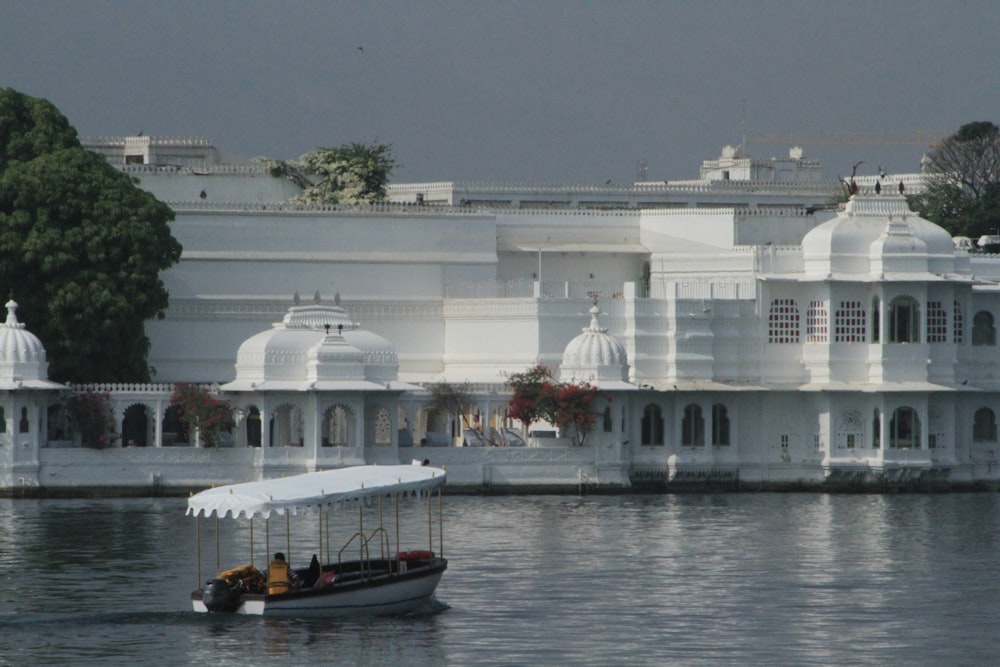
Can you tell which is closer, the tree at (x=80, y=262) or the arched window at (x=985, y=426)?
the tree at (x=80, y=262)

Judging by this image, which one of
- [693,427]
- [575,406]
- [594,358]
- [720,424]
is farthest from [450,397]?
[720,424]

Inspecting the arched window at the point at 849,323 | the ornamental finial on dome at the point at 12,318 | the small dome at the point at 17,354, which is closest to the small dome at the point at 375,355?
the small dome at the point at 17,354

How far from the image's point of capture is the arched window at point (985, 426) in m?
79.2

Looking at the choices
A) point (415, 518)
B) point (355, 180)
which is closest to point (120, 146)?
point (355, 180)

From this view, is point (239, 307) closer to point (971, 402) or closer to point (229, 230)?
point (229, 230)

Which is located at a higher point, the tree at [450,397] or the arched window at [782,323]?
the arched window at [782,323]

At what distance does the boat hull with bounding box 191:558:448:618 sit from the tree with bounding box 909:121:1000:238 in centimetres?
6151

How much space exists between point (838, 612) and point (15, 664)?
14.8 m

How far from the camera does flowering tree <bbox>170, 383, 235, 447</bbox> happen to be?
71.2 m

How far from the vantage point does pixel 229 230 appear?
277ft

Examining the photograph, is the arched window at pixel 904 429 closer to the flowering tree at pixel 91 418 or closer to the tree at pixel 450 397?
the tree at pixel 450 397

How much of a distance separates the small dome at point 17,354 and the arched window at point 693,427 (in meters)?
18.5

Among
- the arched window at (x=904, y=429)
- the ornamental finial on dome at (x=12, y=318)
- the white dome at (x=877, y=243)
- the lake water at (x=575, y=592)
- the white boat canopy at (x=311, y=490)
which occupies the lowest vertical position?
the lake water at (x=575, y=592)

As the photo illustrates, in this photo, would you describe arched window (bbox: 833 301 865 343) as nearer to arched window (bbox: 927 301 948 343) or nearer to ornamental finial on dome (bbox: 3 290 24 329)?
arched window (bbox: 927 301 948 343)
